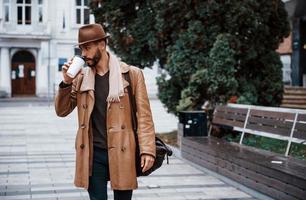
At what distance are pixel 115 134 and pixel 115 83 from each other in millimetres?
358

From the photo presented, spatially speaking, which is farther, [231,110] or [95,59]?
[231,110]

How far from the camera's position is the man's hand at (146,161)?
13.3 ft

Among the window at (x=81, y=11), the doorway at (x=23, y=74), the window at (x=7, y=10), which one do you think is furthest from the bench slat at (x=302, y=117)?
the window at (x=7, y=10)

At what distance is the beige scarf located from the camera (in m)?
4.02

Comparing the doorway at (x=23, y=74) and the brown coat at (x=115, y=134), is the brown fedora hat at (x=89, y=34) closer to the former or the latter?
the brown coat at (x=115, y=134)

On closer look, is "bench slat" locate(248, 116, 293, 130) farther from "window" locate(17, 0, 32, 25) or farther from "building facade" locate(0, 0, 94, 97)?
"window" locate(17, 0, 32, 25)

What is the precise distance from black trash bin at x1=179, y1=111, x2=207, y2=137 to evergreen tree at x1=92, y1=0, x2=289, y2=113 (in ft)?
4.42

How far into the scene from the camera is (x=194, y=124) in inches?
410

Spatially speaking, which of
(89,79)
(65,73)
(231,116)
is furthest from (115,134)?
(231,116)

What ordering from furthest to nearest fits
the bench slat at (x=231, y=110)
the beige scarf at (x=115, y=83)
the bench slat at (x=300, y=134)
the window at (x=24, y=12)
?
the window at (x=24, y=12), the bench slat at (x=231, y=110), the bench slat at (x=300, y=134), the beige scarf at (x=115, y=83)

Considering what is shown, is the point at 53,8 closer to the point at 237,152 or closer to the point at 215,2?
the point at 215,2

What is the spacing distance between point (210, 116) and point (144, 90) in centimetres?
773

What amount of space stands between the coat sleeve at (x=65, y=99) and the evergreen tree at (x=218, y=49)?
7.45 metres

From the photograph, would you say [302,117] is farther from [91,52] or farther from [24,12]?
[24,12]
